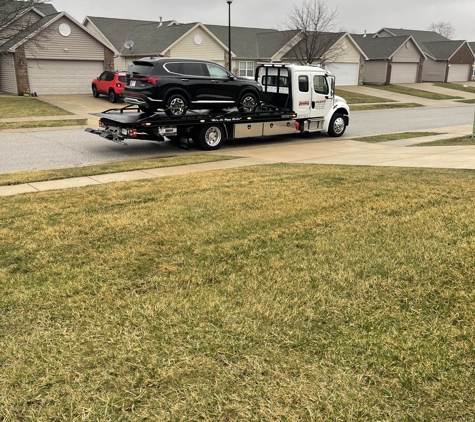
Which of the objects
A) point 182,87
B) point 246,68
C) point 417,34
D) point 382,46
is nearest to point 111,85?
point 182,87

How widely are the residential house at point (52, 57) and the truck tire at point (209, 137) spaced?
21.2 m

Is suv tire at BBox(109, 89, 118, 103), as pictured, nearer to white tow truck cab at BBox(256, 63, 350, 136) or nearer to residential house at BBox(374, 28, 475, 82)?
white tow truck cab at BBox(256, 63, 350, 136)

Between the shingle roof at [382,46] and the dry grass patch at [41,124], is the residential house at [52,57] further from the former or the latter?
the shingle roof at [382,46]

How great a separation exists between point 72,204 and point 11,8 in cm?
2834

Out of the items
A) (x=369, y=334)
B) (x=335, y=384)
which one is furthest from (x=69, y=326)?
(x=369, y=334)

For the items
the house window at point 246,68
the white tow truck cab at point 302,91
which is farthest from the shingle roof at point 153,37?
the white tow truck cab at point 302,91

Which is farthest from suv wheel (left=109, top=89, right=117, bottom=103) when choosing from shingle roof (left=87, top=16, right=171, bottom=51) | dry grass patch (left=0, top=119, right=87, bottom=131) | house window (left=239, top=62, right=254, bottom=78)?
house window (left=239, top=62, right=254, bottom=78)

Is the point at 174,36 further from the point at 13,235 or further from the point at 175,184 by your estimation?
the point at 13,235

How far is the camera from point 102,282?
4.18 m

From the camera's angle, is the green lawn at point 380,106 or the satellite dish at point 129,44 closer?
the green lawn at point 380,106

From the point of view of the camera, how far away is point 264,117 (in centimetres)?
1465

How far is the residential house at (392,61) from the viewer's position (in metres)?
51.3

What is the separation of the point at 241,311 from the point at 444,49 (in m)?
64.5

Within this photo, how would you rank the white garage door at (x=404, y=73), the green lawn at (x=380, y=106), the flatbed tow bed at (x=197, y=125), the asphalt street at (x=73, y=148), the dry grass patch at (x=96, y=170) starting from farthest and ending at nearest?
the white garage door at (x=404, y=73), the green lawn at (x=380, y=106), the flatbed tow bed at (x=197, y=125), the asphalt street at (x=73, y=148), the dry grass patch at (x=96, y=170)
